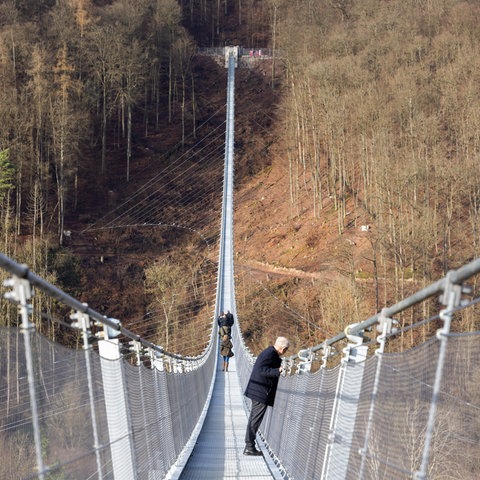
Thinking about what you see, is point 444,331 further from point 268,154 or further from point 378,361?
point 268,154

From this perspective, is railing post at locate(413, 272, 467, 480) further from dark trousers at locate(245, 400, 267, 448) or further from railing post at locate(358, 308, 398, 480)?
dark trousers at locate(245, 400, 267, 448)

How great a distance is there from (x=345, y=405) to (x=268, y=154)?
36133 millimetres

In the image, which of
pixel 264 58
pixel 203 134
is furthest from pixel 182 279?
pixel 264 58

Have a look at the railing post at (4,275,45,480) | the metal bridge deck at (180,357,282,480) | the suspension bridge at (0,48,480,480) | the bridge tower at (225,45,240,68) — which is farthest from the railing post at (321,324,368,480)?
→ the bridge tower at (225,45,240,68)

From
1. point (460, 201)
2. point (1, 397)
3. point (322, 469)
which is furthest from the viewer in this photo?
point (460, 201)

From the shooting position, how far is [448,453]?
3977mm

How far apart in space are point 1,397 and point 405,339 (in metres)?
18.8

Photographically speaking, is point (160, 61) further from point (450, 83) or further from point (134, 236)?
point (450, 83)

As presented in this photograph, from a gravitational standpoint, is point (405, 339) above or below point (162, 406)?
below

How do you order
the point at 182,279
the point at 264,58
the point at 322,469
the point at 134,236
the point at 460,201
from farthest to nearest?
the point at 264,58
the point at 134,236
the point at 182,279
the point at 460,201
the point at 322,469

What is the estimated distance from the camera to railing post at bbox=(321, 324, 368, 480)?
407 centimetres

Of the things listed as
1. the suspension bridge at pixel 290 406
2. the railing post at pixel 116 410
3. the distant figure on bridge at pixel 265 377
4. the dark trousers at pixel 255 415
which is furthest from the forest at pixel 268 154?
the railing post at pixel 116 410

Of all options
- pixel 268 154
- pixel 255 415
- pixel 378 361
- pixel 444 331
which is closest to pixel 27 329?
pixel 444 331

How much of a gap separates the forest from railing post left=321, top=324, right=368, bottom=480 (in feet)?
41.7
